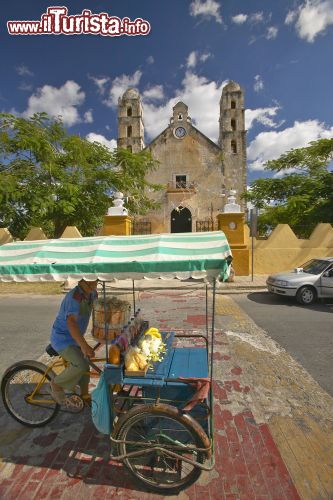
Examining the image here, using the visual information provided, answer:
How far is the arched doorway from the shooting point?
83.5 ft

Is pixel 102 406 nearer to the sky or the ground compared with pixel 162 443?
nearer to the sky

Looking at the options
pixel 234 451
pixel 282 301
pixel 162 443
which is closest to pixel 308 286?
pixel 282 301

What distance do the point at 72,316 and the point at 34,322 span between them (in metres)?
5.50

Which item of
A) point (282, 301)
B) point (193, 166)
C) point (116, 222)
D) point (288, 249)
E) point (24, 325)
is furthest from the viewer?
point (193, 166)

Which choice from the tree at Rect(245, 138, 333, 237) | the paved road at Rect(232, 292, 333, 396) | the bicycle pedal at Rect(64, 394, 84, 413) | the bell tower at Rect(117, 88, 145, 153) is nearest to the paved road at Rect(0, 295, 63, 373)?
the bicycle pedal at Rect(64, 394, 84, 413)

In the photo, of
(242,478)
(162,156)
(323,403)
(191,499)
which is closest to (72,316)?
(191,499)

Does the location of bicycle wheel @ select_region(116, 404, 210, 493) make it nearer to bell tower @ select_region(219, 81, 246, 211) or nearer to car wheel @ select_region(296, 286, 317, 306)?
car wheel @ select_region(296, 286, 317, 306)

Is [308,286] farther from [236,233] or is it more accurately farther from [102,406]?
[102,406]

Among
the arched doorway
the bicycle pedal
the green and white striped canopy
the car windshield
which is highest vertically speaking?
the arched doorway

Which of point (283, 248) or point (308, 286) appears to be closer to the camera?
point (308, 286)

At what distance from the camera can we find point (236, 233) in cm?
1470

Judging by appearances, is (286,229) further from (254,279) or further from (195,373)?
(195,373)

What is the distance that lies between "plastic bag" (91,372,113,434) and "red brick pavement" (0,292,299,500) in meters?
0.49

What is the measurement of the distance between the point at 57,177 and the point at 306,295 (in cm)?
1329
